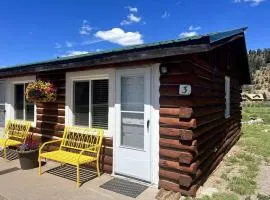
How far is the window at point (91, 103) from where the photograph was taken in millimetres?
6297

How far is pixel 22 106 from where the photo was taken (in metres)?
8.65

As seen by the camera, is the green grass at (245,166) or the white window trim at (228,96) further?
the white window trim at (228,96)

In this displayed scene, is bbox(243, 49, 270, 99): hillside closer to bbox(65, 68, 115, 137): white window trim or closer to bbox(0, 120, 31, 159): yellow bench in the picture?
bbox(0, 120, 31, 159): yellow bench

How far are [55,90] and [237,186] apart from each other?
16.1 ft

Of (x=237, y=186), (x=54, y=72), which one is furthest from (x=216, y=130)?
(x=54, y=72)

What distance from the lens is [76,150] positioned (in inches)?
266

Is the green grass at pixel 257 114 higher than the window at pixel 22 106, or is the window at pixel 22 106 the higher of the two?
the window at pixel 22 106

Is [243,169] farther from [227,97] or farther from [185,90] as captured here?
[185,90]

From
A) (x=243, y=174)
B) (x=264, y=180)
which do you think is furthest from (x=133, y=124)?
(x=264, y=180)

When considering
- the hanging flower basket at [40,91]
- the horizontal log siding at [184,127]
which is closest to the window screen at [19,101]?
the hanging flower basket at [40,91]

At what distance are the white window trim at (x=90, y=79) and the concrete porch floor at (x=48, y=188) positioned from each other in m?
1.26

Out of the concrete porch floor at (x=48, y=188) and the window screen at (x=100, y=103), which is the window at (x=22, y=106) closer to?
the concrete porch floor at (x=48, y=188)

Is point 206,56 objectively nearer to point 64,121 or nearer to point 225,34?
point 225,34

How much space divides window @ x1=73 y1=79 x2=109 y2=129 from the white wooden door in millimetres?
512
